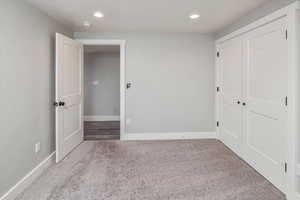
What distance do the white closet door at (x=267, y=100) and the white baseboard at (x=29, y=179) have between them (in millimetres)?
2916

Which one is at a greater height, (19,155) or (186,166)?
(19,155)

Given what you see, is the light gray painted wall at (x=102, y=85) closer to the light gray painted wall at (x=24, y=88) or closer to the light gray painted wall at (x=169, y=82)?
the light gray painted wall at (x=169, y=82)

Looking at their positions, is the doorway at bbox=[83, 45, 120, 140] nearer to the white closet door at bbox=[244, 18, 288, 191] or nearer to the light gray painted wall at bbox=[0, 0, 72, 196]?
the light gray painted wall at bbox=[0, 0, 72, 196]

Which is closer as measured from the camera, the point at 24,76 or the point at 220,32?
the point at 24,76

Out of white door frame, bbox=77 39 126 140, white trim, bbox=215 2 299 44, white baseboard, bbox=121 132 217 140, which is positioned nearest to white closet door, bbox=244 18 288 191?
white trim, bbox=215 2 299 44

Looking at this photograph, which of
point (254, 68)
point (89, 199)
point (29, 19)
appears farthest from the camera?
point (254, 68)

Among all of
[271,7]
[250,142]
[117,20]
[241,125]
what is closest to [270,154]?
[250,142]

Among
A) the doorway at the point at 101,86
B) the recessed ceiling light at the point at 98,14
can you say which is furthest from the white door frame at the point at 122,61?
the doorway at the point at 101,86

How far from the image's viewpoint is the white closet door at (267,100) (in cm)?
249

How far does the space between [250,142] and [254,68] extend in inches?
42.3

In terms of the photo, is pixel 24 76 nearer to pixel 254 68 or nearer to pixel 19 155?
pixel 19 155

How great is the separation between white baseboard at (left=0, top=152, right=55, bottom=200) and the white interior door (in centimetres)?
13

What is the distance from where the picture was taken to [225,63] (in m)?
4.15

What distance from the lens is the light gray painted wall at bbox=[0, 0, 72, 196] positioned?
87.6 inches
